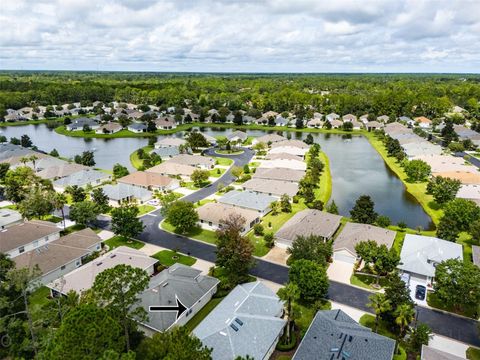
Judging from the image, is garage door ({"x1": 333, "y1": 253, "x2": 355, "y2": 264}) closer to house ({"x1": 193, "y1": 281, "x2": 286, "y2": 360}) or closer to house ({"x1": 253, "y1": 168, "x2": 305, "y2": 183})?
house ({"x1": 193, "y1": 281, "x2": 286, "y2": 360})

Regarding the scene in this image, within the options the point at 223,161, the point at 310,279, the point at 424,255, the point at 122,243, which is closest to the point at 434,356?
the point at 310,279

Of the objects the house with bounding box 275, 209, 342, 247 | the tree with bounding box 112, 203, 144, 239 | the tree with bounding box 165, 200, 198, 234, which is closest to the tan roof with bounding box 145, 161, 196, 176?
the tree with bounding box 165, 200, 198, 234

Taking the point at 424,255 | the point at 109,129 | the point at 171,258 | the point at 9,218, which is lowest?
the point at 171,258

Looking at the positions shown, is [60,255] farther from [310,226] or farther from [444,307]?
[444,307]

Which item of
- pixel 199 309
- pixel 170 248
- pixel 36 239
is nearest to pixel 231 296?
pixel 199 309

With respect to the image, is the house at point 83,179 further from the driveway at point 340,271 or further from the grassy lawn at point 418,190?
the grassy lawn at point 418,190

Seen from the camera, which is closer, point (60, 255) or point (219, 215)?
point (60, 255)

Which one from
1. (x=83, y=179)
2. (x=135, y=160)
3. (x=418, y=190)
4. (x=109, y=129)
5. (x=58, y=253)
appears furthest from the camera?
(x=109, y=129)
